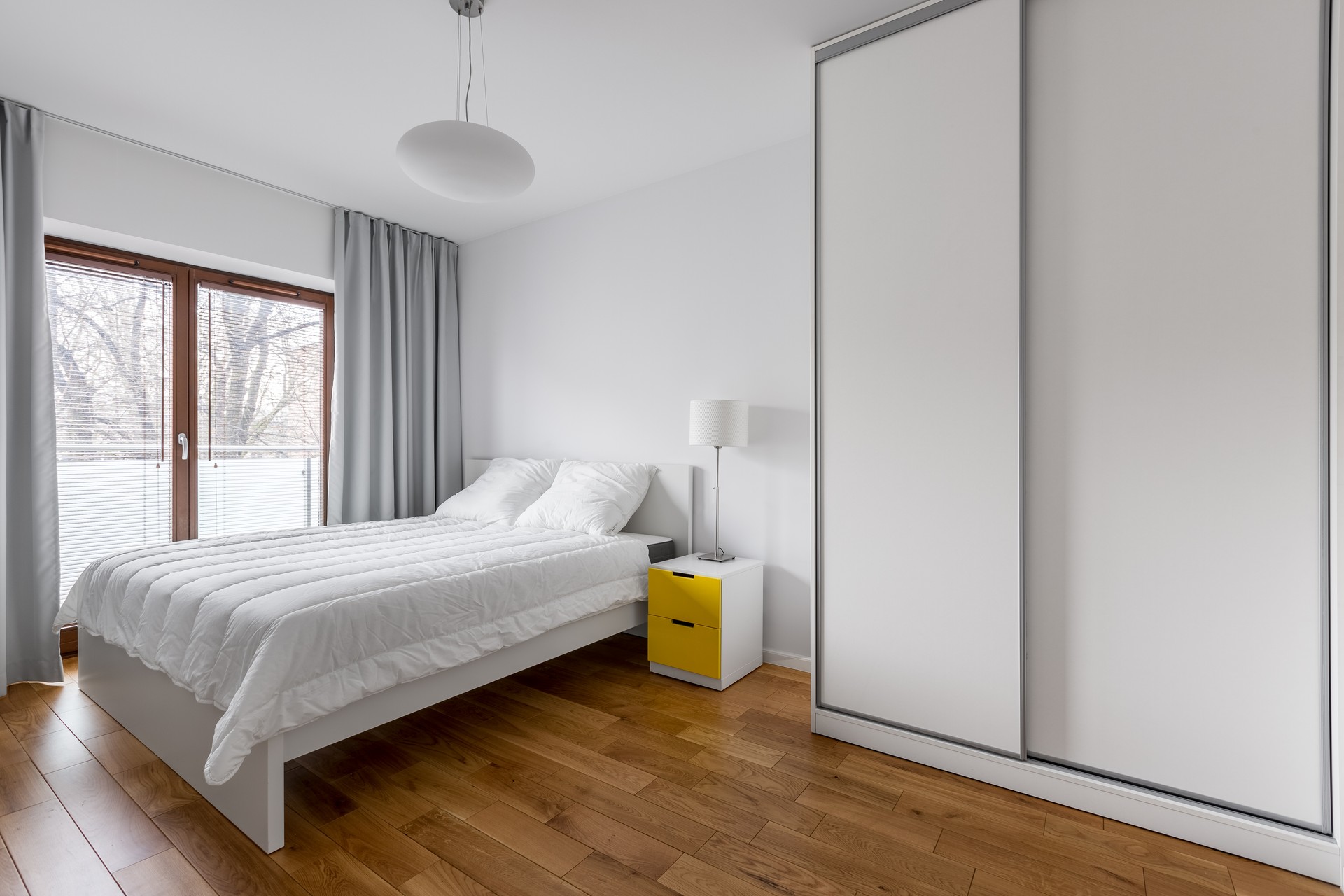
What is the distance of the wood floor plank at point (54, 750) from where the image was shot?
2.14 m

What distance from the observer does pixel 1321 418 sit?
5.36ft

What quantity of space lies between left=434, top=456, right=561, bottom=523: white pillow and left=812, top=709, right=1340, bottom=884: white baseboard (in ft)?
7.27

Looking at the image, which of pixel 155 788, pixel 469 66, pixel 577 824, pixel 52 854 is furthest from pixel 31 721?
pixel 469 66

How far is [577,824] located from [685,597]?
3.91ft

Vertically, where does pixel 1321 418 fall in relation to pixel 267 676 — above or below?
above

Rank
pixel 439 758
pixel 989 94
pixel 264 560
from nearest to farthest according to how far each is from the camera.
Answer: pixel 989 94 < pixel 439 758 < pixel 264 560

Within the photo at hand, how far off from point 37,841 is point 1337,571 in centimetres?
351

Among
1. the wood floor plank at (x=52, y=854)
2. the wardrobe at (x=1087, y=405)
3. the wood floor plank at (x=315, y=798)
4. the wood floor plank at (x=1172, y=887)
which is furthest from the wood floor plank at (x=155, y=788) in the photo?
the wood floor plank at (x=1172, y=887)

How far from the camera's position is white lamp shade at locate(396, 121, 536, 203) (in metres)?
2.00

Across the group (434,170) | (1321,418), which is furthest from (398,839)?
(1321,418)

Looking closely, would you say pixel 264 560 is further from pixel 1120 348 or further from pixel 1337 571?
pixel 1337 571

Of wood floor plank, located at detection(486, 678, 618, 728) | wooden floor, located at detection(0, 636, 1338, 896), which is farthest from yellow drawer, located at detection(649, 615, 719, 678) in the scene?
wood floor plank, located at detection(486, 678, 618, 728)

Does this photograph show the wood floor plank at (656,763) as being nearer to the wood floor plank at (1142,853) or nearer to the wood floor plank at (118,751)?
the wood floor plank at (1142,853)

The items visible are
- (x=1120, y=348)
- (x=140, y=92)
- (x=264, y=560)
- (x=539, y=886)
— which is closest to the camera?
(x=539, y=886)
